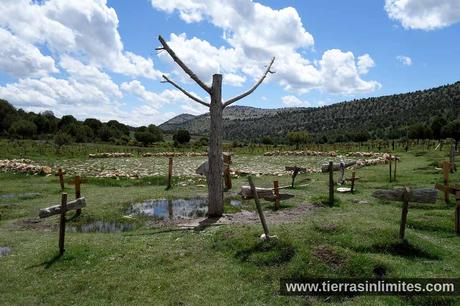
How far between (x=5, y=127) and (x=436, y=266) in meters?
100

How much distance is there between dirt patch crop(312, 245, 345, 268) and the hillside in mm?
95939

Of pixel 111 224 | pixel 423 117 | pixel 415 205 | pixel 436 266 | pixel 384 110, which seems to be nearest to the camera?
pixel 436 266

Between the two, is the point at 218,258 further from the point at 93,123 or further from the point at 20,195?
the point at 93,123

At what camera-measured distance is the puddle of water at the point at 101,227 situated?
15.3 metres

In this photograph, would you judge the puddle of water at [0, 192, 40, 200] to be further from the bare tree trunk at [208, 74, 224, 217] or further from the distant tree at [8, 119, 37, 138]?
the distant tree at [8, 119, 37, 138]

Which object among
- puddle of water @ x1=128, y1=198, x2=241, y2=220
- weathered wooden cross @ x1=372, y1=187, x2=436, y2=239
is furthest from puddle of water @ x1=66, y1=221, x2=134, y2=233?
weathered wooden cross @ x1=372, y1=187, x2=436, y2=239

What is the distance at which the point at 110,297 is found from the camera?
29.9 feet

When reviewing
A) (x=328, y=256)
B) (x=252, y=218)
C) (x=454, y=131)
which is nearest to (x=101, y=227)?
(x=252, y=218)

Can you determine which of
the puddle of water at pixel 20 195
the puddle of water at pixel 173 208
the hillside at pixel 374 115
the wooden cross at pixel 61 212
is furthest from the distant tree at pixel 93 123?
the wooden cross at pixel 61 212

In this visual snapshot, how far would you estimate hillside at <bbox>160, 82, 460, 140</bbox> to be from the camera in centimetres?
11681

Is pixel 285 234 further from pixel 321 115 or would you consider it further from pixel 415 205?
pixel 321 115

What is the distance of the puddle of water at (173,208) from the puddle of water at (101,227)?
1776 mm

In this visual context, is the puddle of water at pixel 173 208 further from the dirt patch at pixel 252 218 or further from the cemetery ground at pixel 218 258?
the dirt patch at pixel 252 218

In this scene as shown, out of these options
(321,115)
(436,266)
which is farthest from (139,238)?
(321,115)
